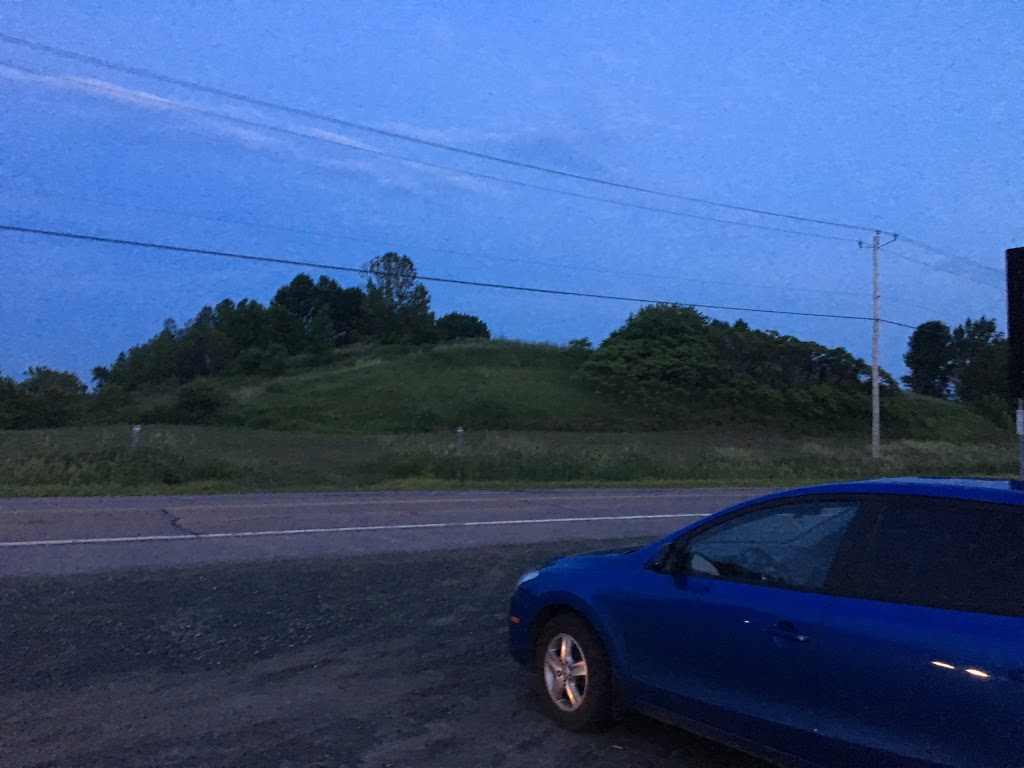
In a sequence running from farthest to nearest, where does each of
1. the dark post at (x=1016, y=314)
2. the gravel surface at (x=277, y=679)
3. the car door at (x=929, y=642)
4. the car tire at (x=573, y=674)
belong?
the dark post at (x=1016, y=314), the car tire at (x=573, y=674), the gravel surface at (x=277, y=679), the car door at (x=929, y=642)

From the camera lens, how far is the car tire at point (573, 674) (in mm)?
5238

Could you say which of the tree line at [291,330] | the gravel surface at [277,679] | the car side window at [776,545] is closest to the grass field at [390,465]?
the gravel surface at [277,679]

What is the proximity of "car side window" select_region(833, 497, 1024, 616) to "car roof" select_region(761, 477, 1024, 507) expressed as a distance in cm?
4

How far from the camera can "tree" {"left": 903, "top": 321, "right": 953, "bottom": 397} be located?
9394 cm

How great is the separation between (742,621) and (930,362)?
10039 cm

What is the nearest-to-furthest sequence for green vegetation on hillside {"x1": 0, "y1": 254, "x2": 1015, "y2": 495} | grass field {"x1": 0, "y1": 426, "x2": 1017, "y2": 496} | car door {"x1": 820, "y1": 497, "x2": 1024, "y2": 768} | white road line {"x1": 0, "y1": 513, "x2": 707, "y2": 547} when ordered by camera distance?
car door {"x1": 820, "y1": 497, "x2": 1024, "y2": 768} < white road line {"x1": 0, "y1": 513, "x2": 707, "y2": 547} < grass field {"x1": 0, "y1": 426, "x2": 1017, "y2": 496} < green vegetation on hillside {"x1": 0, "y1": 254, "x2": 1015, "y2": 495}

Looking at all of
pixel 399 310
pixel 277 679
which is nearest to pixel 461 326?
pixel 399 310

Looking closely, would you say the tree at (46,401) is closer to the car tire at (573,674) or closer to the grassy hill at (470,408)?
the grassy hill at (470,408)

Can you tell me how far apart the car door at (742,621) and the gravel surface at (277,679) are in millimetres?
529

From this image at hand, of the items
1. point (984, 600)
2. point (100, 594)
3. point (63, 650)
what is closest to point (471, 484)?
point (100, 594)

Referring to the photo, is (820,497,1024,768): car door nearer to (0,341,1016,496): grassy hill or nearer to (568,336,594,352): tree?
(0,341,1016,496): grassy hill

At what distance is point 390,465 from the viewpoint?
27703 mm

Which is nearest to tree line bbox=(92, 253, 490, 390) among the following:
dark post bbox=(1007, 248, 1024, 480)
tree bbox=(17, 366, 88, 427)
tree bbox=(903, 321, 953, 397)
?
tree bbox=(17, 366, 88, 427)

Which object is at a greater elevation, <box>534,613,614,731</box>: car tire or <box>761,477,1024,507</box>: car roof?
<box>761,477,1024,507</box>: car roof
